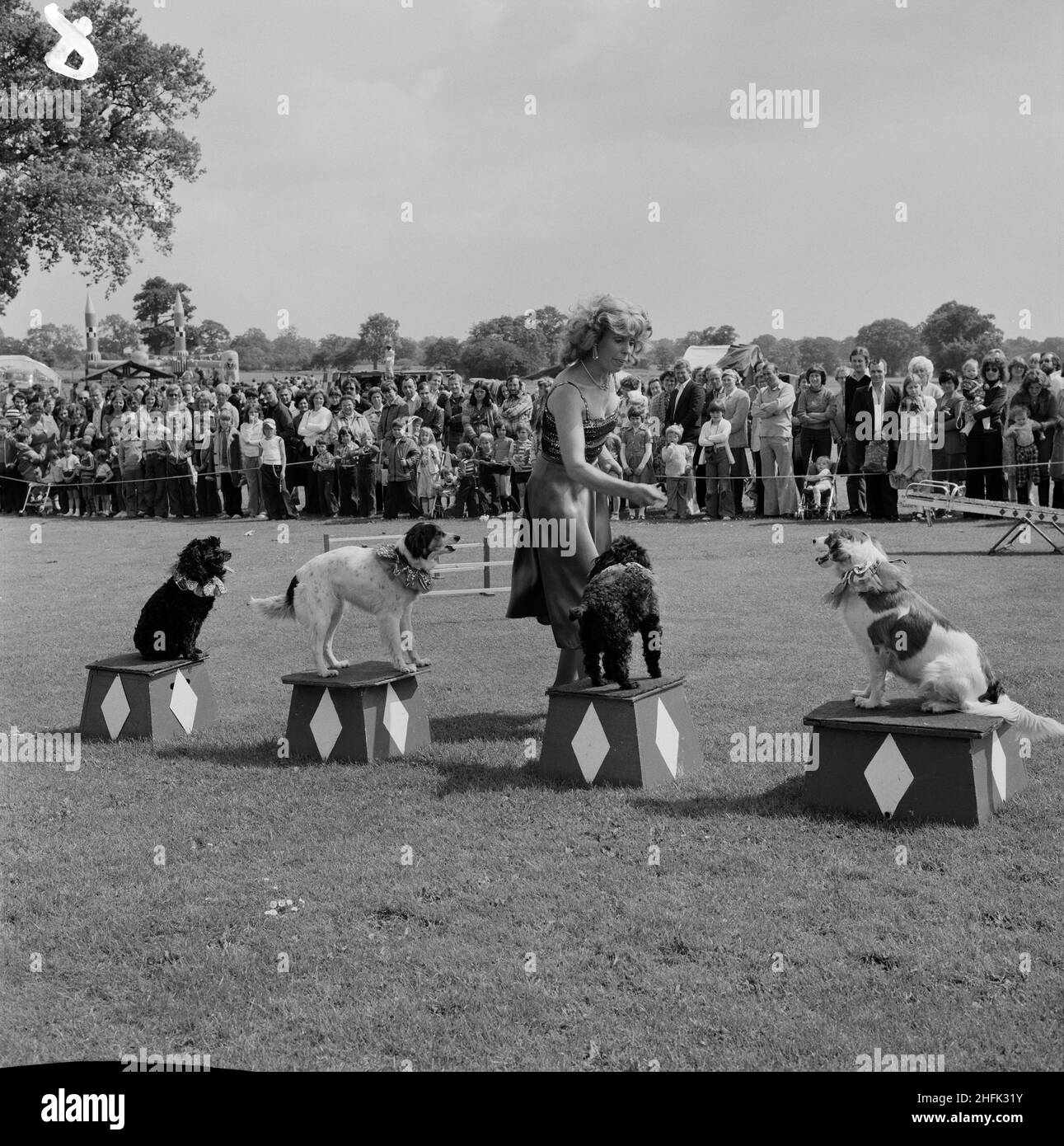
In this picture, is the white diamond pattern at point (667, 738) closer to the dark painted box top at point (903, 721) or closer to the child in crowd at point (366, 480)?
the dark painted box top at point (903, 721)

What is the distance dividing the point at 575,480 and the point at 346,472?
15770mm

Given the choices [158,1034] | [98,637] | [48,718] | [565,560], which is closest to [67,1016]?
[158,1034]

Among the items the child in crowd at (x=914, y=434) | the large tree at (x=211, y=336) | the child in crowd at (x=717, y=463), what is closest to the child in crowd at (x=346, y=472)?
the child in crowd at (x=717, y=463)

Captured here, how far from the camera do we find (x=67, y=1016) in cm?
395

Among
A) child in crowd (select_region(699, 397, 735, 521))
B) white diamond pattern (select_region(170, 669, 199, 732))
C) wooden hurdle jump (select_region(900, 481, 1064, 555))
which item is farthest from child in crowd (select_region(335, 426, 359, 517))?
white diamond pattern (select_region(170, 669, 199, 732))

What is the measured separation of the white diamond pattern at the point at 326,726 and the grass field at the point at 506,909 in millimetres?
156

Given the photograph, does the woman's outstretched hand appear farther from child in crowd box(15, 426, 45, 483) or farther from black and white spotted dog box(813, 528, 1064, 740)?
child in crowd box(15, 426, 45, 483)

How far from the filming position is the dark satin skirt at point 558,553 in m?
6.70

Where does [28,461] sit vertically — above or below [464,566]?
above

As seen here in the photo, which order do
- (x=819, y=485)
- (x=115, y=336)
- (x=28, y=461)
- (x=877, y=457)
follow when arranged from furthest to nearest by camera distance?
(x=115, y=336)
(x=28, y=461)
(x=819, y=485)
(x=877, y=457)

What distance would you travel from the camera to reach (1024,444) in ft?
52.1

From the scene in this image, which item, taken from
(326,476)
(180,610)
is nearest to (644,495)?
(180,610)

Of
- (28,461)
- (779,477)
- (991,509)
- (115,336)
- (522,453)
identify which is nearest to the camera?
(991,509)

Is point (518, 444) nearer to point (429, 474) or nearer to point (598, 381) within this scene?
point (429, 474)
